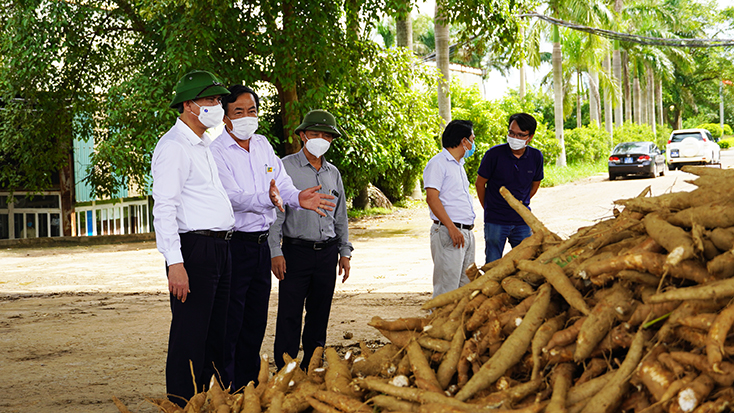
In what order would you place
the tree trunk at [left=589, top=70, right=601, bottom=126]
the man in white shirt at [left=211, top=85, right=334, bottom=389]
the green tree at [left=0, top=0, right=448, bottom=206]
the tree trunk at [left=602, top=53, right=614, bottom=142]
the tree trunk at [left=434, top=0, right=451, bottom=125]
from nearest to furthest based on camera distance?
the man in white shirt at [left=211, top=85, right=334, bottom=389] → the green tree at [left=0, top=0, right=448, bottom=206] → the tree trunk at [left=434, top=0, right=451, bottom=125] → the tree trunk at [left=602, top=53, right=614, bottom=142] → the tree trunk at [left=589, top=70, right=601, bottom=126]

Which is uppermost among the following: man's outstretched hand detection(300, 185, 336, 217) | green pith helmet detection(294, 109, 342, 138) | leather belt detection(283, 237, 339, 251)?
green pith helmet detection(294, 109, 342, 138)

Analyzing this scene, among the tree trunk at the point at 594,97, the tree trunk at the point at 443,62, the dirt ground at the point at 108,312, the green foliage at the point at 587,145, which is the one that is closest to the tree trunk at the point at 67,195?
the dirt ground at the point at 108,312

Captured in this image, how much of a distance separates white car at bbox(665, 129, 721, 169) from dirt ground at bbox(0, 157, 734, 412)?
16538 mm

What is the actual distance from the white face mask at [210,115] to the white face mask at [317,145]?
0.90 meters

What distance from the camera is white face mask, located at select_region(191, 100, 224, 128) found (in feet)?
11.8

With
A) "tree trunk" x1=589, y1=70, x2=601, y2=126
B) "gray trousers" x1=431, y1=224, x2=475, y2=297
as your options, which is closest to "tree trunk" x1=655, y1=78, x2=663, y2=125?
"tree trunk" x1=589, y1=70, x2=601, y2=126

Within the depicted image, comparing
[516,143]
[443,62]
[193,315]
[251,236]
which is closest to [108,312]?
[251,236]

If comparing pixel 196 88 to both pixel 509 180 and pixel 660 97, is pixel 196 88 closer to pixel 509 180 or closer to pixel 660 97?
pixel 509 180

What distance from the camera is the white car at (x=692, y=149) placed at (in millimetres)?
27234

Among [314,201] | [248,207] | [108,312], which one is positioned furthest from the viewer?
[108,312]

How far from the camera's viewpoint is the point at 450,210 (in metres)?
5.02

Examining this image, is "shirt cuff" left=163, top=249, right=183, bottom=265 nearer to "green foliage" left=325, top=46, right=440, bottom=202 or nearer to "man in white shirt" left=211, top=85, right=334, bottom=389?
"man in white shirt" left=211, top=85, right=334, bottom=389

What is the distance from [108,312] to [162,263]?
12.7 feet

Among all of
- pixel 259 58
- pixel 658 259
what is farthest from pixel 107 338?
pixel 259 58
